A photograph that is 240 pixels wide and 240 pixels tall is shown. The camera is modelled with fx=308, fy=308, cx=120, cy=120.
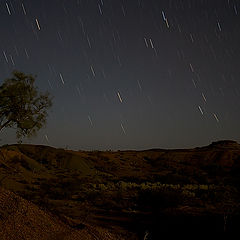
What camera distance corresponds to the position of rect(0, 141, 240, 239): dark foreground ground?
12242 mm

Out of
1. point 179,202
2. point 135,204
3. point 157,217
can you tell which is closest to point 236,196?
point 179,202

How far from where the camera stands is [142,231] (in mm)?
11469

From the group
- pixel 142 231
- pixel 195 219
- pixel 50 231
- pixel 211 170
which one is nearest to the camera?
pixel 50 231

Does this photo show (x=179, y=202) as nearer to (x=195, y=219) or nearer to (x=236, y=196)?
(x=195, y=219)

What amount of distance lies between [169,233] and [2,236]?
709cm

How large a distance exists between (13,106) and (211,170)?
36020 mm

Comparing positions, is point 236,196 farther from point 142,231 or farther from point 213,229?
point 142,231

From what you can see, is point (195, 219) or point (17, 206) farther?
point (195, 219)

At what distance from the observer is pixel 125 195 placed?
2316cm

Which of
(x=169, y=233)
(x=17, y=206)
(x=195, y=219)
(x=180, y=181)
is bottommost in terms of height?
(x=17, y=206)

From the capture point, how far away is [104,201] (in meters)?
19.6

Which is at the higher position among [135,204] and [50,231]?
[135,204]

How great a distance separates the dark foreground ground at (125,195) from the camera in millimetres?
12242

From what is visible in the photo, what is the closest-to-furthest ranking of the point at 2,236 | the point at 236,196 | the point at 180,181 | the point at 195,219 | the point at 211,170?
the point at 2,236, the point at 195,219, the point at 236,196, the point at 180,181, the point at 211,170
